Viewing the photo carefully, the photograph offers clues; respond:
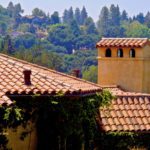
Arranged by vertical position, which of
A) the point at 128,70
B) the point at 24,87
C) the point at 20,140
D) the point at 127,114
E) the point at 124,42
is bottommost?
the point at 20,140

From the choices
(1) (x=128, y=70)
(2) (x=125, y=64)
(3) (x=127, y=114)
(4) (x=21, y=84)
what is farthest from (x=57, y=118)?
(2) (x=125, y=64)

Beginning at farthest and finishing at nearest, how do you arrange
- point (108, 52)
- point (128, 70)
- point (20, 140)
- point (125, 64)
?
point (108, 52) < point (125, 64) < point (128, 70) < point (20, 140)

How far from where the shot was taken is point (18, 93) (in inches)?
590

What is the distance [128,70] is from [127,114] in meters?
8.47

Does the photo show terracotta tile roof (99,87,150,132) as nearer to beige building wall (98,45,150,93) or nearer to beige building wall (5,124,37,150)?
beige building wall (5,124,37,150)

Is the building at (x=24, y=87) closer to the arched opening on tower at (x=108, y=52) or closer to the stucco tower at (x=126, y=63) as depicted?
the stucco tower at (x=126, y=63)

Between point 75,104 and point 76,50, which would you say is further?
point 76,50

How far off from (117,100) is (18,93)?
6.35 meters

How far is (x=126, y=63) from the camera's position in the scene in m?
28.5

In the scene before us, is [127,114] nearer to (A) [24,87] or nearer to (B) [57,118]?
(B) [57,118]

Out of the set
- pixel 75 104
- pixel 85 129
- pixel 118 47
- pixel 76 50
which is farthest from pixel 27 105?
pixel 76 50

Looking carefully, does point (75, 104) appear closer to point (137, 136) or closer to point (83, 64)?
point (137, 136)

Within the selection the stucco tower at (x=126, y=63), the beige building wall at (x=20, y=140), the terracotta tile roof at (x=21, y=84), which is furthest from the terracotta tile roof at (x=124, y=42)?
the beige building wall at (x=20, y=140)

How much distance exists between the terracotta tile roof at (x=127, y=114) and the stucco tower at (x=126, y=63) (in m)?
7.30
